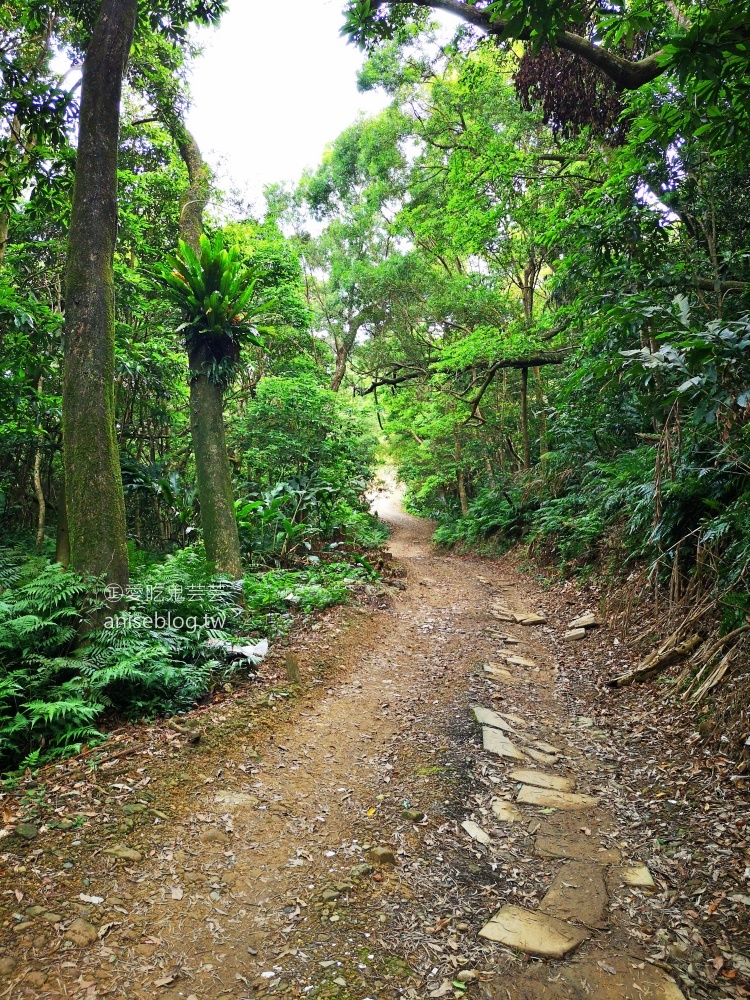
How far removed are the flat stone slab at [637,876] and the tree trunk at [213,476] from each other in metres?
4.33

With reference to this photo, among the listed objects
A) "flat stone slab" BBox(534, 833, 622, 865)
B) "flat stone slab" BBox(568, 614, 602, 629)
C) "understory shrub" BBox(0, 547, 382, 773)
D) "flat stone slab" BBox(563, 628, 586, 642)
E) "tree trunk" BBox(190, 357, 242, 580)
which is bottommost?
"flat stone slab" BBox(534, 833, 622, 865)

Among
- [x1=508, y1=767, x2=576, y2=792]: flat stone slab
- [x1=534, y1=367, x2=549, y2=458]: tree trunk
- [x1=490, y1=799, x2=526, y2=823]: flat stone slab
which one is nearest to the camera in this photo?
[x1=490, y1=799, x2=526, y2=823]: flat stone slab

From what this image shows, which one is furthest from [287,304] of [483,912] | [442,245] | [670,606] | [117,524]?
[483,912]

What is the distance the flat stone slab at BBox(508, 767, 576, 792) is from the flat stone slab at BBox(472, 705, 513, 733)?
548 millimetres

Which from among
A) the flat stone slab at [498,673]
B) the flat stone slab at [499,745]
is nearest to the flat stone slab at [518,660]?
the flat stone slab at [498,673]

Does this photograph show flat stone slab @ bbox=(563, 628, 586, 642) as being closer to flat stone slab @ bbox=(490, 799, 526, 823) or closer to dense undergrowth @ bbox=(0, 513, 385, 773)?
flat stone slab @ bbox=(490, 799, 526, 823)

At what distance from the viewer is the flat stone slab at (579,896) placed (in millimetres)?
2378

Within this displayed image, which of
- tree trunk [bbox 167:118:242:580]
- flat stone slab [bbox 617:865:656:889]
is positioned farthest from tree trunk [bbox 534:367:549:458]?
flat stone slab [bbox 617:865:656:889]

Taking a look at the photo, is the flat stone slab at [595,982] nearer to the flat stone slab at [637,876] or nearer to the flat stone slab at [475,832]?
the flat stone slab at [637,876]

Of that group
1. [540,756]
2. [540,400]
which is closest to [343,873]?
[540,756]

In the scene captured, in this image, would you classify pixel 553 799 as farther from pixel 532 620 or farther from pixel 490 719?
pixel 532 620

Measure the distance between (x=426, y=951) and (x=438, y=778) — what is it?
125cm

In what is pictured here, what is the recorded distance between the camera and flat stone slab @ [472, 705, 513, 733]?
4.16m

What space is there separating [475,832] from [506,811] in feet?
0.95
